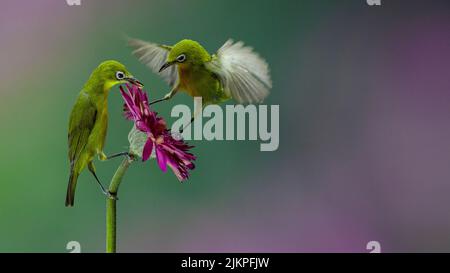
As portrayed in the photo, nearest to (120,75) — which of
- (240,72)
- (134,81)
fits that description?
(134,81)

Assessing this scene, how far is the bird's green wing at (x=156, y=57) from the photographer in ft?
4.28

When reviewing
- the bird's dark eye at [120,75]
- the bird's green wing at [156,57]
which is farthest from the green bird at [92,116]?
the bird's green wing at [156,57]

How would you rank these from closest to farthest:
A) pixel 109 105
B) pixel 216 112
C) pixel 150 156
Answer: pixel 150 156
pixel 109 105
pixel 216 112

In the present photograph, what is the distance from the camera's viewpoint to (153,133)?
1.10 m

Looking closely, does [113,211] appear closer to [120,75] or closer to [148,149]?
[148,149]

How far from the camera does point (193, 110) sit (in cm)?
132

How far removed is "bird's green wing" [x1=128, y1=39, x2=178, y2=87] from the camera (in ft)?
4.28

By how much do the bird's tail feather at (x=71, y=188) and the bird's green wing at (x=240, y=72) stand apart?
41 cm

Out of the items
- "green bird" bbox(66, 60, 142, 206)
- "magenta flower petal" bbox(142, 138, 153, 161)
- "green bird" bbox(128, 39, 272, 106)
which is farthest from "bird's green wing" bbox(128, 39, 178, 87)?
"magenta flower petal" bbox(142, 138, 153, 161)

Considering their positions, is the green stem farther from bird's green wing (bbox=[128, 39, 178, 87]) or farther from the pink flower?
bird's green wing (bbox=[128, 39, 178, 87])

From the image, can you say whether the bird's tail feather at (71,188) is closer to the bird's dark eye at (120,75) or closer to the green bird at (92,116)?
the green bird at (92,116)
